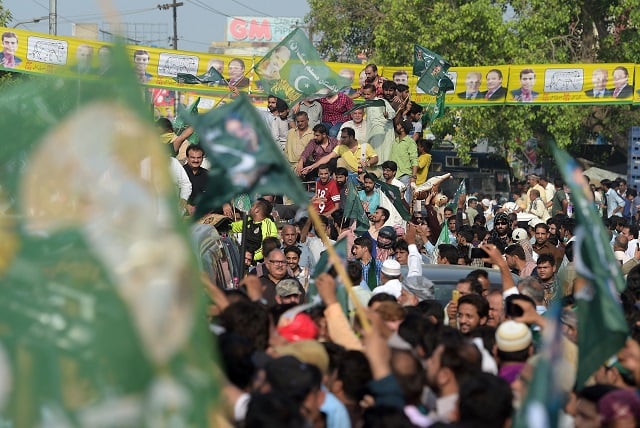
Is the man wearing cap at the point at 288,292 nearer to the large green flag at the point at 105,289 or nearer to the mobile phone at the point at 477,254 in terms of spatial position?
the large green flag at the point at 105,289

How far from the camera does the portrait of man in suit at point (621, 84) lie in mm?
23750

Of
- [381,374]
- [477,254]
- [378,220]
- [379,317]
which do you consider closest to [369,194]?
[378,220]

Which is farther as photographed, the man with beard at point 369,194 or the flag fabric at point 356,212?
the man with beard at point 369,194

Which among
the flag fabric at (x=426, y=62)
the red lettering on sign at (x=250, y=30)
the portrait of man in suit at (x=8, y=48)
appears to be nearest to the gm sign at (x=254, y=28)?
the red lettering on sign at (x=250, y=30)

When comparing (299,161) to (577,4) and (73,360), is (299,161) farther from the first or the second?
(577,4)

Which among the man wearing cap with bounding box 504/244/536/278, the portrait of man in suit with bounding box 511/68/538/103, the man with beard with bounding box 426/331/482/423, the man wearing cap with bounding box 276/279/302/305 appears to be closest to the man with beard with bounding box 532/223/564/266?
the man wearing cap with bounding box 504/244/536/278

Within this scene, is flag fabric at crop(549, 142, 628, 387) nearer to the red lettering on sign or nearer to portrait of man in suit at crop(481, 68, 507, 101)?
portrait of man in suit at crop(481, 68, 507, 101)

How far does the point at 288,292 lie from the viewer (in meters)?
8.13

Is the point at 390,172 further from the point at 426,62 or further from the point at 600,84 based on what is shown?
the point at 600,84

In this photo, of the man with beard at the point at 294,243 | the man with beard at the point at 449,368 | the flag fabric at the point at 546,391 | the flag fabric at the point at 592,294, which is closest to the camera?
the flag fabric at the point at 546,391


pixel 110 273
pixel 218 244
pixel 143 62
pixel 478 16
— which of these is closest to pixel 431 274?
pixel 218 244

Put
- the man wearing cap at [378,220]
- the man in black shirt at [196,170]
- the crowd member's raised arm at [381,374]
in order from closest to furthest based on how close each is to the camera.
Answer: the crowd member's raised arm at [381,374]
the man in black shirt at [196,170]
the man wearing cap at [378,220]

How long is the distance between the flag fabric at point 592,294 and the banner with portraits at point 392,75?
1302 cm

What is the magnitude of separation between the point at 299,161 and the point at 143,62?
25.5ft
